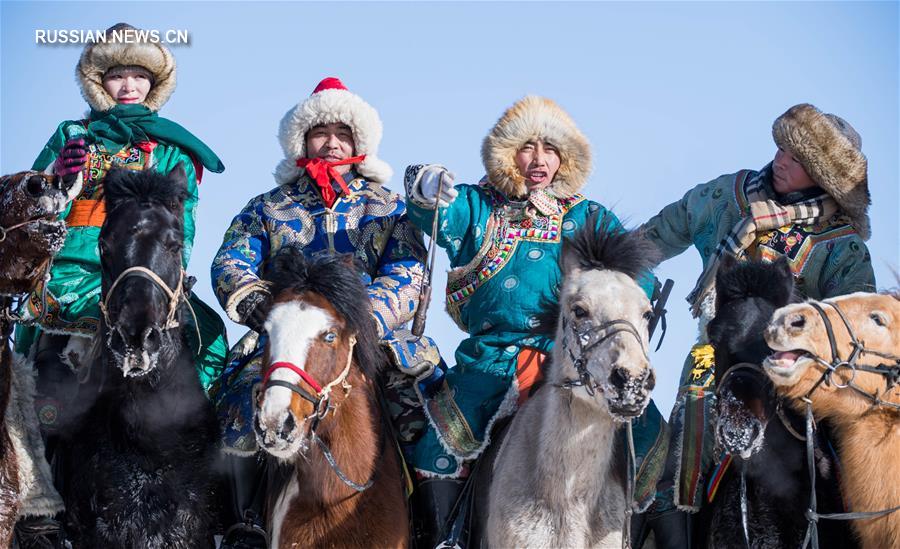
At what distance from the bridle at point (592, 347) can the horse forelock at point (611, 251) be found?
0.37 meters

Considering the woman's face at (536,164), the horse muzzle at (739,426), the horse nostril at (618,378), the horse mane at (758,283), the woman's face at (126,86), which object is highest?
the woman's face at (126,86)

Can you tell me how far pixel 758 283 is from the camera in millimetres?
7281

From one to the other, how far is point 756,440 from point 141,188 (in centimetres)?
381

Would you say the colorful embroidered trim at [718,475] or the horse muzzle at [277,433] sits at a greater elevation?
the horse muzzle at [277,433]

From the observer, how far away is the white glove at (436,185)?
7.93m

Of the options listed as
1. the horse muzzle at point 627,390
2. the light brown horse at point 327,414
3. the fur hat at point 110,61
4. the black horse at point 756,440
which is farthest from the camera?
the fur hat at point 110,61

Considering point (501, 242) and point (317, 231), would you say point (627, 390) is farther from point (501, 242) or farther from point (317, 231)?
point (317, 231)

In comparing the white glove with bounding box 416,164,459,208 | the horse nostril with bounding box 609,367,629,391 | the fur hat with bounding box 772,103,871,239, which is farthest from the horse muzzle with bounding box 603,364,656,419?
the fur hat with bounding box 772,103,871,239

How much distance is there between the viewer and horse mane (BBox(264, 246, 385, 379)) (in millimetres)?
7066

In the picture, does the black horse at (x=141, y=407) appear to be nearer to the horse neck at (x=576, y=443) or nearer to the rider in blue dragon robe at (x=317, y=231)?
the rider in blue dragon robe at (x=317, y=231)

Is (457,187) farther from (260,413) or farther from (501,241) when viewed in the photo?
(260,413)

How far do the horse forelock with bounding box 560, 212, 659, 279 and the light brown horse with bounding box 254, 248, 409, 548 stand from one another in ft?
4.17

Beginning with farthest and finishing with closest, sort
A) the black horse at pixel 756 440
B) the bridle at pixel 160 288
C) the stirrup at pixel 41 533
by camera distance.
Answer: the stirrup at pixel 41 533 → the bridle at pixel 160 288 → the black horse at pixel 756 440

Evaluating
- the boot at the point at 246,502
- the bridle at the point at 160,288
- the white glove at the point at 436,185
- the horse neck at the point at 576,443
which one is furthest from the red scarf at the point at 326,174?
the horse neck at the point at 576,443
